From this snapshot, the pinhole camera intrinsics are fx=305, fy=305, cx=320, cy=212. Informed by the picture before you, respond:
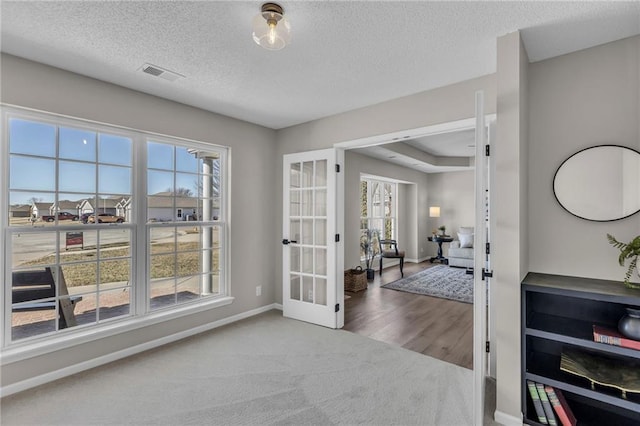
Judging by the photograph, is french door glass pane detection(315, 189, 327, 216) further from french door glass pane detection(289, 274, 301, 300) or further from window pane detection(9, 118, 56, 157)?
window pane detection(9, 118, 56, 157)

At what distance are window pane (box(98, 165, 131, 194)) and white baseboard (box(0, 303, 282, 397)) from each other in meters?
1.51

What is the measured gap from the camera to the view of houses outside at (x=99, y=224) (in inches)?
96.6

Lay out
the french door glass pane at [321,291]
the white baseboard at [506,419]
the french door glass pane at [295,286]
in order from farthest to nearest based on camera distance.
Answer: the french door glass pane at [295,286] → the french door glass pane at [321,291] → the white baseboard at [506,419]

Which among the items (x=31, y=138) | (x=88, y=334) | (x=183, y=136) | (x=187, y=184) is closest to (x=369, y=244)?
(x=187, y=184)

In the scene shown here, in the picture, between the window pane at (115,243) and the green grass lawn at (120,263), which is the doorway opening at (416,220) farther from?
the window pane at (115,243)

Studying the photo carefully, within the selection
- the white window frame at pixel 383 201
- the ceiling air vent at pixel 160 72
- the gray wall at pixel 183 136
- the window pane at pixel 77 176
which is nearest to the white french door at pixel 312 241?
the gray wall at pixel 183 136

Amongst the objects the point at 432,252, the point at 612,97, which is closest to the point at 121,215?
the point at 612,97

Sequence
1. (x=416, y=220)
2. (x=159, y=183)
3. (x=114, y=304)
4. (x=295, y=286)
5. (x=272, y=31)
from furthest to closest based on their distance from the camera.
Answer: (x=416, y=220)
(x=295, y=286)
(x=159, y=183)
(x=114, y=304)
(x=272, y=31)

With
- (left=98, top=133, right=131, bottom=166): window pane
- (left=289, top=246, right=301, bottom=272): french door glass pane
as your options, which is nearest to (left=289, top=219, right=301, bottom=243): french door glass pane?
(left=289, top=246, right=301, bottom=272): french door glass pane

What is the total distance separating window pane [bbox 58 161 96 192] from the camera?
2624 mm

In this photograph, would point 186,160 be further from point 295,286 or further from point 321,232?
point 295,286

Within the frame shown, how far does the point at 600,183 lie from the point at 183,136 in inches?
145

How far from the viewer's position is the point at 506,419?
1.97m

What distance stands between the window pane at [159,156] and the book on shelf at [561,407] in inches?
149
